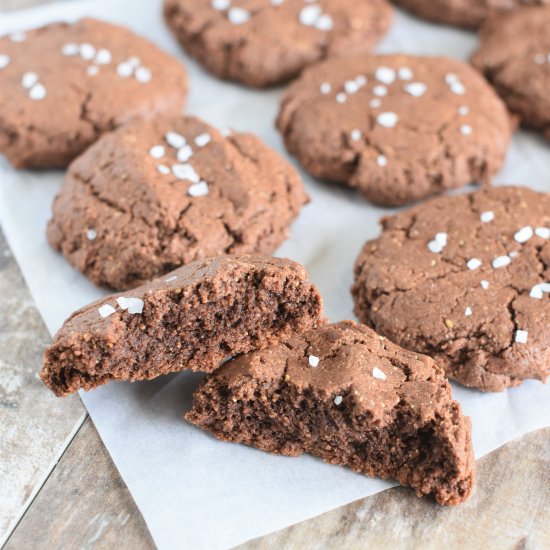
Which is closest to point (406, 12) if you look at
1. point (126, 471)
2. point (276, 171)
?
point (276, 171)

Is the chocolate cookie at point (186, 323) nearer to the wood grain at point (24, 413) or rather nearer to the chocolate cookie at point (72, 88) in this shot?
the wood grain at point (24, 413)

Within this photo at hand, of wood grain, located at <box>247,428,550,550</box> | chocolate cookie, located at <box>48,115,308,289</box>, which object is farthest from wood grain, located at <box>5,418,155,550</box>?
chocolate cookie, located at <box>48,115,308,289</box>

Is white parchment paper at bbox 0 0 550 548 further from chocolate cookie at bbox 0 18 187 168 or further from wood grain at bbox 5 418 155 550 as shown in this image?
chocolate cookie at bbox 0 18 187 168

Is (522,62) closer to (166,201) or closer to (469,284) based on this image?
(469,284)

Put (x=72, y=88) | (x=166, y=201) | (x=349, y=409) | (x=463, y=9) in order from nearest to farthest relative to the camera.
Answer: (x=349, y=409) < (x=166, y=201) < (x=72, y=88) < (x=463, y=9)

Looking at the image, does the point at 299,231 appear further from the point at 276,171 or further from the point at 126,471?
the point at 126,471

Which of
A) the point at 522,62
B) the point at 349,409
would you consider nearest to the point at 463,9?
the point at 522,62

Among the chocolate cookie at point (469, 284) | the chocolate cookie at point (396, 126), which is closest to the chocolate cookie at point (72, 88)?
the chocolate cookie at point (396, 126)
